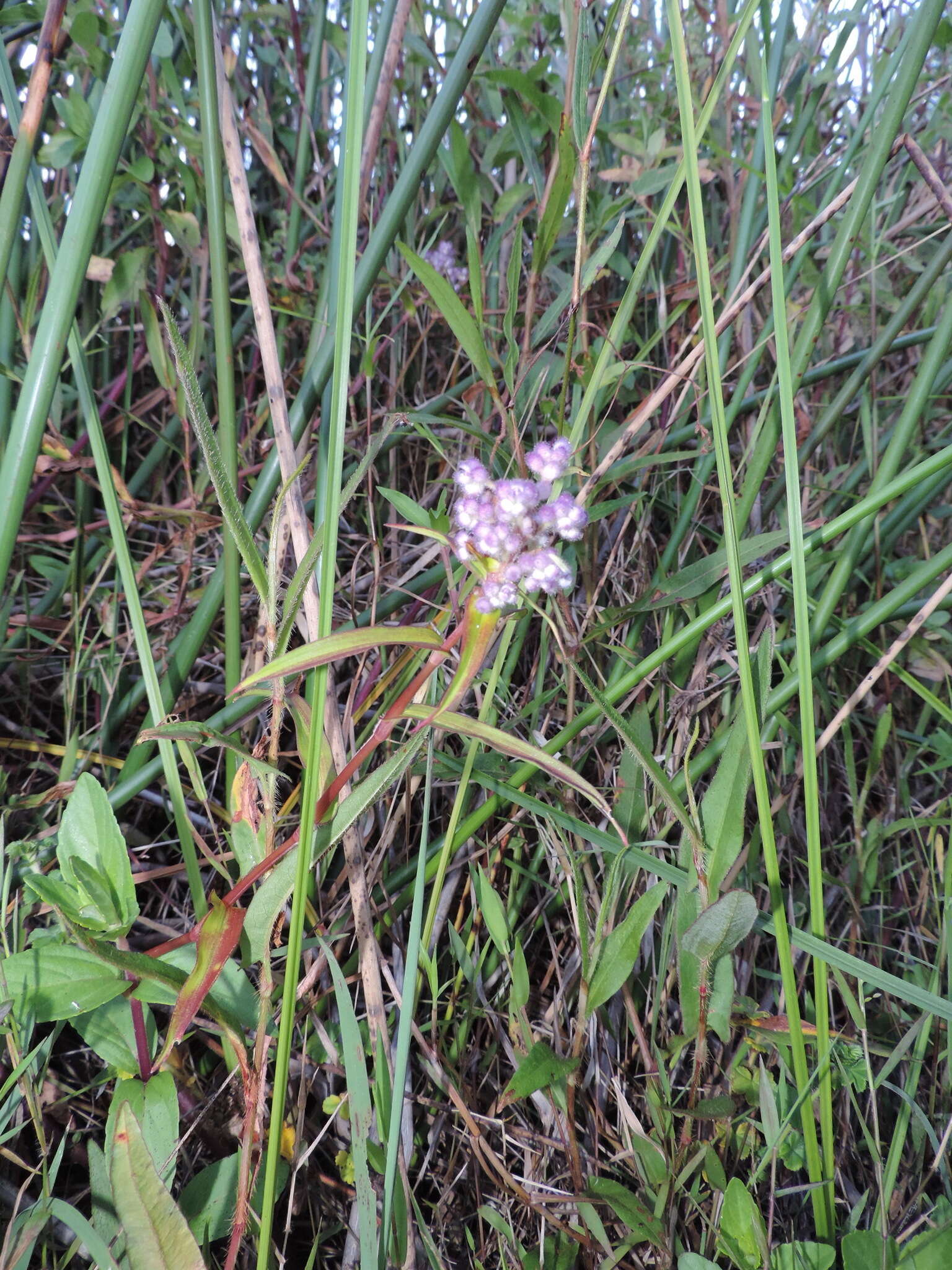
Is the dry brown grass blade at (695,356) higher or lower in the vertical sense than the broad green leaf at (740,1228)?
higher

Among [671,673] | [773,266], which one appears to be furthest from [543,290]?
[773,266]

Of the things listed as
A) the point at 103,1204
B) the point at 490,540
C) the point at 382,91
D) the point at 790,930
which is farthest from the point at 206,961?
the point at 382,91

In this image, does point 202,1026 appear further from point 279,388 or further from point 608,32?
point 608,32

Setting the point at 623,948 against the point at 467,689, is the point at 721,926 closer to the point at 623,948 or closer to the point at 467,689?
the point at 623,948

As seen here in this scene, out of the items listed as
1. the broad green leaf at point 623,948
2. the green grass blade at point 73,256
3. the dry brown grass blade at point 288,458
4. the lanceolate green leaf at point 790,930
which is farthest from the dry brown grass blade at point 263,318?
the broad green leaf at point 623,948

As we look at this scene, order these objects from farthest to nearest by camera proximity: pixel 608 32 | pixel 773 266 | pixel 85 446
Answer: pixel 85 446, pixel 608 32, pixel 773 266

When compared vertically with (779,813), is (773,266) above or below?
above

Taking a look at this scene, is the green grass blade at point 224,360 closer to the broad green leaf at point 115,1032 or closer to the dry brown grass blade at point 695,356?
the broad green leaf at point 115,1032

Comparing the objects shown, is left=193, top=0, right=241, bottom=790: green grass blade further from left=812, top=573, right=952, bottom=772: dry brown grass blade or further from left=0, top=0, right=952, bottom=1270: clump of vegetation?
left=812, top=573, right=952, bottom=772: dry brown grass blade
